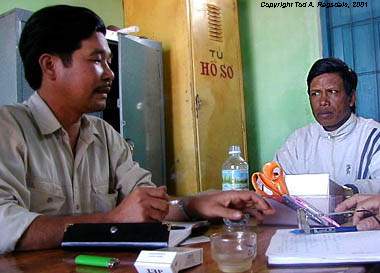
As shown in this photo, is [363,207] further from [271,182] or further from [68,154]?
[68,154]

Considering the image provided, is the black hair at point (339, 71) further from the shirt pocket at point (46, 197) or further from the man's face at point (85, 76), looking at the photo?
the shirt pocket at point (46, 197)

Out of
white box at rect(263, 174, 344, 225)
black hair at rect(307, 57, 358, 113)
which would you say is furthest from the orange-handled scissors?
black hair at rect(307, 57, 358, 113)

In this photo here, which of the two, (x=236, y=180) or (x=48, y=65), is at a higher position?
(x=48, y=65)

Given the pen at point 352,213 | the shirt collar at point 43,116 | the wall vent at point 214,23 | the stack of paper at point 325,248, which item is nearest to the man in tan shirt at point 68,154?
the shirt collar at point 43,116

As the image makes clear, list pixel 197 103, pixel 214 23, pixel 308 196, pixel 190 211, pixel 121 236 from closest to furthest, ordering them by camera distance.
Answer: pixel 121 236
pixel 308 196
pixel 190 211
pixel 197 103
pixel 214 23

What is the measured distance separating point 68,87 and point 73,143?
7.5 inches

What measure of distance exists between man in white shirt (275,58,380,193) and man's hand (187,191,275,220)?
116 centimetres

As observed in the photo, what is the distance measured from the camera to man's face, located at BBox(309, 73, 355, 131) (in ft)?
7.64

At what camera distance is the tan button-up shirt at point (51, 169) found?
1.12m

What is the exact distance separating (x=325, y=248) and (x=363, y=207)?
0.38 metres

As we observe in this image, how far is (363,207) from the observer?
44.8 inches

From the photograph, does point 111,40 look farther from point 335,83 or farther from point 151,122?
point 335,83

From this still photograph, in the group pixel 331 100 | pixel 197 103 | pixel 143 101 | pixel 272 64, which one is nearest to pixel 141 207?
pixel 331 100

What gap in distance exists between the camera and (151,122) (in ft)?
9.84
